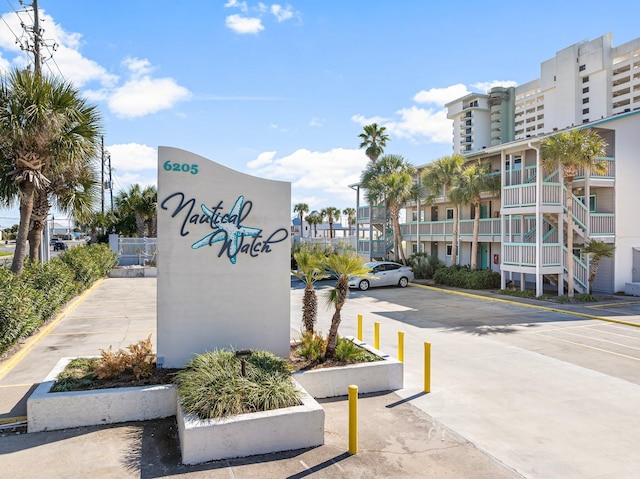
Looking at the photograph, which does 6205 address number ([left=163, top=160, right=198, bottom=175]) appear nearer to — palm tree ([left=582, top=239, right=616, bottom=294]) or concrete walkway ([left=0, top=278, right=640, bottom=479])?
concrete walkway ([left=0, top=278, right=640, bottom=479])

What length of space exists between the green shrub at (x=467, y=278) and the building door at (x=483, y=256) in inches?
120

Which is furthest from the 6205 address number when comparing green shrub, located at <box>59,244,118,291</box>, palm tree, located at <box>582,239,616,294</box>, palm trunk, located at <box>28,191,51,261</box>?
palm tree, located at <box>582,239,616,294</box>

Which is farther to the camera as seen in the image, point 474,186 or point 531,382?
point 474,186

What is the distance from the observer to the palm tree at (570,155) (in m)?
17.9

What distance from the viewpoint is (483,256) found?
91.4ft

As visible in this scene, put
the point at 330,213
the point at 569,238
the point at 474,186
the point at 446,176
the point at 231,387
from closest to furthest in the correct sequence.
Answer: the point at 231,387 → the point at 569,238 → the point at 474,186 → the point at 446,176 → the point at 330,213

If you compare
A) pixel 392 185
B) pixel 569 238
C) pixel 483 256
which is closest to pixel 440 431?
pixel 569 238

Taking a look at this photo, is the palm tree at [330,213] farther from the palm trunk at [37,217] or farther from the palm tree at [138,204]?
the palm trunk at [37,217]

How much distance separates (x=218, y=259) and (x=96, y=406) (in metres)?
2.97

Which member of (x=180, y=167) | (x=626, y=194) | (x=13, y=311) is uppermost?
(x=626, y=194)

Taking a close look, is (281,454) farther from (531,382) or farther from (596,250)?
(596,250)

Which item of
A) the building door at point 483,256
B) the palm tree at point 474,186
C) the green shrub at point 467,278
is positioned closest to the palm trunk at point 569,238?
the green shrub at point 467,278

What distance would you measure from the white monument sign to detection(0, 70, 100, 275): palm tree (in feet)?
22.3

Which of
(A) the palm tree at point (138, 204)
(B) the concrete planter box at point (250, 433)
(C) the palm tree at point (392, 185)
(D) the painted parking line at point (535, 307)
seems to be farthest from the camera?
(A) the palm tree at point (138, 204)
